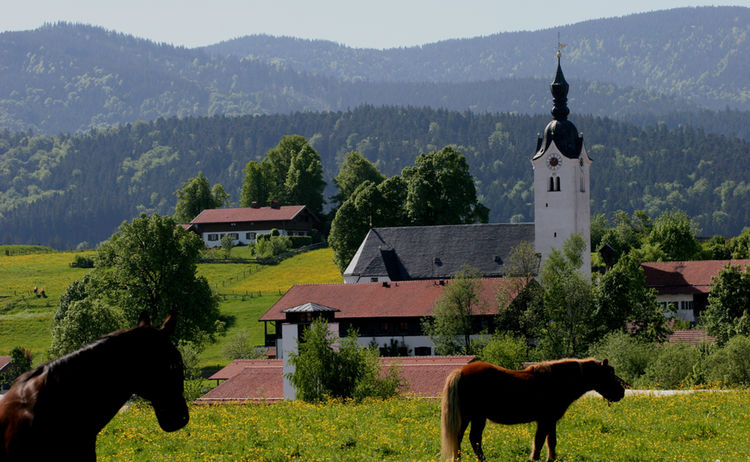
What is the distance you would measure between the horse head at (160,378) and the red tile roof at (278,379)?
33.7 metres

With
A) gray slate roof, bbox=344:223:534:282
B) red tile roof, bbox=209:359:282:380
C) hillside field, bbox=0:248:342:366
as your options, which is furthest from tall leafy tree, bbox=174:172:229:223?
red tile roof, bbox=209:359:282:380

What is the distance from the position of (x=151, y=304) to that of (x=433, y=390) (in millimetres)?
27542

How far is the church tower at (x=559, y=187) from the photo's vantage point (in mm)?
78500

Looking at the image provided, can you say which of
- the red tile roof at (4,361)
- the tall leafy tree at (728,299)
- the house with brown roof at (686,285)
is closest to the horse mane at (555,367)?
the tall leafy tree at (728,299)

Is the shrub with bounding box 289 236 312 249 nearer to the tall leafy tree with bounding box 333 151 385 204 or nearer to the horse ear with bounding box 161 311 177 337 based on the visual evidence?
the tall leafy tree with bounding box 333 151 385 204

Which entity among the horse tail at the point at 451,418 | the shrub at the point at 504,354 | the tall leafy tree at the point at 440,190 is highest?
the tall leafy tree at the point at 440,190

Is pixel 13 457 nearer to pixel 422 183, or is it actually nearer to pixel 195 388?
pixel 195 388

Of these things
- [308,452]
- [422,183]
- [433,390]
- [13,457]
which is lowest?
[433,390]

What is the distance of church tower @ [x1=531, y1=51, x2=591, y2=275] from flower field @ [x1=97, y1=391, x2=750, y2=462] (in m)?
55.6

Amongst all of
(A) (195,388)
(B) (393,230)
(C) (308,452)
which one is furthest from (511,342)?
→ (C) (308,452)

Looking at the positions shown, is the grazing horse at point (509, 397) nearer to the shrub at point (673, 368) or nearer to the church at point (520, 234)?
the shrub at point (673, 368)

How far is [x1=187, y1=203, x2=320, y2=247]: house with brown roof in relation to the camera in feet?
436

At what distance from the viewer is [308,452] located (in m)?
16.8

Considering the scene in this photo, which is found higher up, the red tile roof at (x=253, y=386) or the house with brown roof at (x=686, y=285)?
the house with brown roof at (x=686, y=285)
